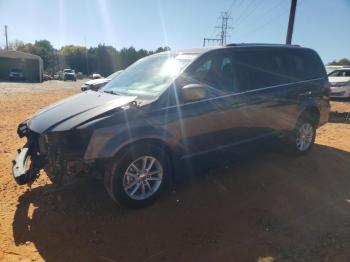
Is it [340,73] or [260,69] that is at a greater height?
[340,73]

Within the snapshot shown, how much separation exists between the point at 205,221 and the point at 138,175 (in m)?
0.94

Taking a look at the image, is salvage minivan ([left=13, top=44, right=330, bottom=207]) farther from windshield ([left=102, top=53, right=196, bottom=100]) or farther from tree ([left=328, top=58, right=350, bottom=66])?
tree ([left=328, top=58, right=350, bottom=66])

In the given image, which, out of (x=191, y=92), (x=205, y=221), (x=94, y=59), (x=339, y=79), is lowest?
(x=205, y=221)

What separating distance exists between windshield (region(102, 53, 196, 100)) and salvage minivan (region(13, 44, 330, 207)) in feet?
0.07

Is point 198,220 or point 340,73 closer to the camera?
point 198,220

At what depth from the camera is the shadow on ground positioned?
329 cm

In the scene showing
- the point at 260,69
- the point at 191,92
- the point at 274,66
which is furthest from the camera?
the point at 274,66

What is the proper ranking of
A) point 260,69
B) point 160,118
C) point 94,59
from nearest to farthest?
point 160,118
point 260,69
point 94,59

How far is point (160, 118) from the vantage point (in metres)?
3.99

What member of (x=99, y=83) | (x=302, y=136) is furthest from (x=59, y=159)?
(x=99, y=83)

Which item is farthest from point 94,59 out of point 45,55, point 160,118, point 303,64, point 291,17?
point 160,118

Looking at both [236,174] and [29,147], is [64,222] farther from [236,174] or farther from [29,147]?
[236,174]

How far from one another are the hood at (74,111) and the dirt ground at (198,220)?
1012mm

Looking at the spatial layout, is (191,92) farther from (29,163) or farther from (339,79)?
(339,79)
